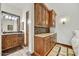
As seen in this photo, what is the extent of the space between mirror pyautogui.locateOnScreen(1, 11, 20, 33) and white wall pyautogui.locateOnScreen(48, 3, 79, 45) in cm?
55

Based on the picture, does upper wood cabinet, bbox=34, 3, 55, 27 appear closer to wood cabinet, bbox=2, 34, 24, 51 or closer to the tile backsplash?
the tile backsplash

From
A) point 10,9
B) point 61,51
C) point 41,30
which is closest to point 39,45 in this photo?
point 41,30

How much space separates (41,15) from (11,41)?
1.94 feet

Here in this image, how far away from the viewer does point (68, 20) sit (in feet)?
4.98

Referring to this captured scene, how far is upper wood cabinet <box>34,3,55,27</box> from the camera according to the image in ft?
4.91

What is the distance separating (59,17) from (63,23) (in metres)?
0.11

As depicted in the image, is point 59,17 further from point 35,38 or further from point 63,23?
point 35,38

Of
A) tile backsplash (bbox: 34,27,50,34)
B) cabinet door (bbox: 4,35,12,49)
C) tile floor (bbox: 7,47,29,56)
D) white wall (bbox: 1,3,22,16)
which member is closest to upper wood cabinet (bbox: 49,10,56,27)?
tile backsplash (bbox: 34,27,50,34)

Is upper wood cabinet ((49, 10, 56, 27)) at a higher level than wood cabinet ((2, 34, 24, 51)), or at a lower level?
higher

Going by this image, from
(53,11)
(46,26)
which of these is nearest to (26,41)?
(46,26)

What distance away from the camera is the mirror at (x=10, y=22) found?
1.47 m

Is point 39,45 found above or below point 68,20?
below

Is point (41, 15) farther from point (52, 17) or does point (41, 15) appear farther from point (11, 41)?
point (11, 41)

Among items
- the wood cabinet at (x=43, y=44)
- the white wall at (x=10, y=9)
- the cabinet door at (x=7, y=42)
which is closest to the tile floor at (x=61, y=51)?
the wood cabinet at (x=43, y=44)
